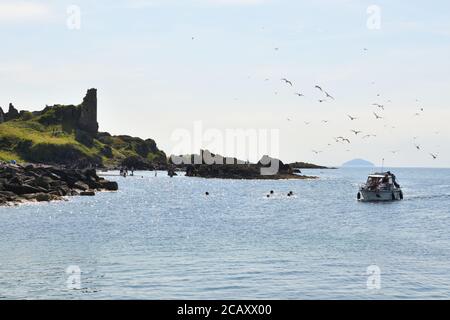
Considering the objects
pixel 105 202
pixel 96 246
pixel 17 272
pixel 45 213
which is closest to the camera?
pixel 17 272

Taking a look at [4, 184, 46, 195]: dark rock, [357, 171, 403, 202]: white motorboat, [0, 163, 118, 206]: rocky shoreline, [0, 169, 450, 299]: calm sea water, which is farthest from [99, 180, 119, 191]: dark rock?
[357, 171, 403, 202]: white motorboat

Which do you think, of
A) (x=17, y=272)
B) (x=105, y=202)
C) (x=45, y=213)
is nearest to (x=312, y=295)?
(x=17, y=272)

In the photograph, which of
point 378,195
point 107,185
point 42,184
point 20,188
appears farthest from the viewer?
point 107,185

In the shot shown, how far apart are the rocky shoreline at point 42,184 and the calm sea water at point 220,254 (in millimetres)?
6721

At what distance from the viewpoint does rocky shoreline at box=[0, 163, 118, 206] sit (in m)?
91.3

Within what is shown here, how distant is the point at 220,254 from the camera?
1772 inches

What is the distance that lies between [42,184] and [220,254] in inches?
2614

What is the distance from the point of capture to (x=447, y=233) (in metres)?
63.0

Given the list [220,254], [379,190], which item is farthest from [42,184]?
[220,254]

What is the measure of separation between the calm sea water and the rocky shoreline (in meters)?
6.72

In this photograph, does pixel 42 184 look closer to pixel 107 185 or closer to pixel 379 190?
pixel 107 185

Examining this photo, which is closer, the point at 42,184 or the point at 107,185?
the point at 42,184
